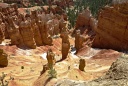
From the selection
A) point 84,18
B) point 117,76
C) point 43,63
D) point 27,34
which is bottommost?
point 43,63

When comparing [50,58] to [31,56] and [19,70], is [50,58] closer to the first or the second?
[19,70]

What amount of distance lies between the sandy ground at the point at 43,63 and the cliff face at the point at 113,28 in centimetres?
233

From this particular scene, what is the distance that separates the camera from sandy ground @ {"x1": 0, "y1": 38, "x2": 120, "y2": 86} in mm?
31998

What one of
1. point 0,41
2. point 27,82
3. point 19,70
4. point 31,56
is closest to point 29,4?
point 0,41

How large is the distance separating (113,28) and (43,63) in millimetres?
15067

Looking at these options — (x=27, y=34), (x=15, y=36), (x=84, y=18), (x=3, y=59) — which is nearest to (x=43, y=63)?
(x=3, y=59)

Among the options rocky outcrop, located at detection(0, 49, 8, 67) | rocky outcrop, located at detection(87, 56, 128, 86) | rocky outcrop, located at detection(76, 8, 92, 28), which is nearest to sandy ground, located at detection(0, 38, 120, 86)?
rocky outcrop, located at detection(0, 49, 8, 67)

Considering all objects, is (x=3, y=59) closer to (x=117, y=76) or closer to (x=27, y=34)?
(x=27, y=34)

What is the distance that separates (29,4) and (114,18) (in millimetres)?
80469

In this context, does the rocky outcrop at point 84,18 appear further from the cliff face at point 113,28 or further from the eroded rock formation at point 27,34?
the eroded rock formation at point 27,34

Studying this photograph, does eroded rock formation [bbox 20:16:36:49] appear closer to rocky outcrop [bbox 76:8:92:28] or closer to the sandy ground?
the sandy ground

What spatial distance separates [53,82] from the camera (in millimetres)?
24891

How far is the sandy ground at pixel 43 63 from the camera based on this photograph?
31998mm

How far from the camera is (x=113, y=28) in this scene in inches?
1857
